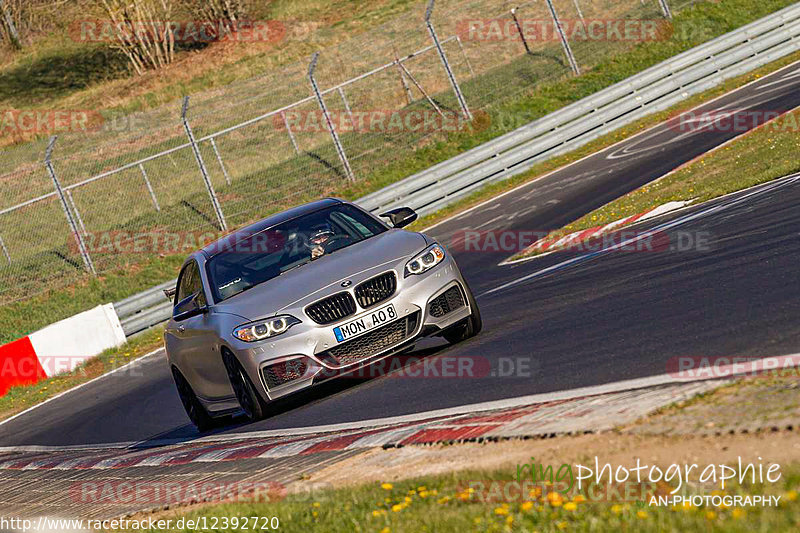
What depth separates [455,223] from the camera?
2169 cm

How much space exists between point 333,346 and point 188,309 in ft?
6.57

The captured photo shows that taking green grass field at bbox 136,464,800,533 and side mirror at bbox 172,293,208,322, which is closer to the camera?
green grass field at bbox 136,464,800,533

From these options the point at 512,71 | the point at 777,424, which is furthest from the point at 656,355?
the point at 512,71

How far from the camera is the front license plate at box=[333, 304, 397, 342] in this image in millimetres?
8797

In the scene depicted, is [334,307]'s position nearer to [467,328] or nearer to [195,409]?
[467,328]

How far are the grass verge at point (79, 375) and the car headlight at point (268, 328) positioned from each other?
9.62 m

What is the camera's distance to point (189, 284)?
428 inches

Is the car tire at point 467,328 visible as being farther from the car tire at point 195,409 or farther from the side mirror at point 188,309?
the car tire at point 195,409

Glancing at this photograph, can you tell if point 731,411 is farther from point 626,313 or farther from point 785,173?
point 785,173

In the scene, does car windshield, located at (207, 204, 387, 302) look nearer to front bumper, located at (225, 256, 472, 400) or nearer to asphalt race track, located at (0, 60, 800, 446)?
front bumper, located at (225, 256, 472, 400)

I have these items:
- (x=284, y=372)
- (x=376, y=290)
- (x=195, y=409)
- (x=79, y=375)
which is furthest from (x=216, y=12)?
(x=284, y=372)

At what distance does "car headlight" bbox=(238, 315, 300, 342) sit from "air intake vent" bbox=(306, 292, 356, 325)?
19 cm

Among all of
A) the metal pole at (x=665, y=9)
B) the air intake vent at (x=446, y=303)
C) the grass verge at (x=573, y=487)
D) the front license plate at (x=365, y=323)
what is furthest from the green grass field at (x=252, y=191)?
the grass verge at (x=573, y=487)

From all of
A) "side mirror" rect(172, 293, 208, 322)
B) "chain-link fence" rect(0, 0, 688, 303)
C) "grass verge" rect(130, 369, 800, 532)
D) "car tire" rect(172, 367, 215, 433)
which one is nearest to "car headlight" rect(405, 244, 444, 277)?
"side mirror" rect(172, 293, 208, 322)
